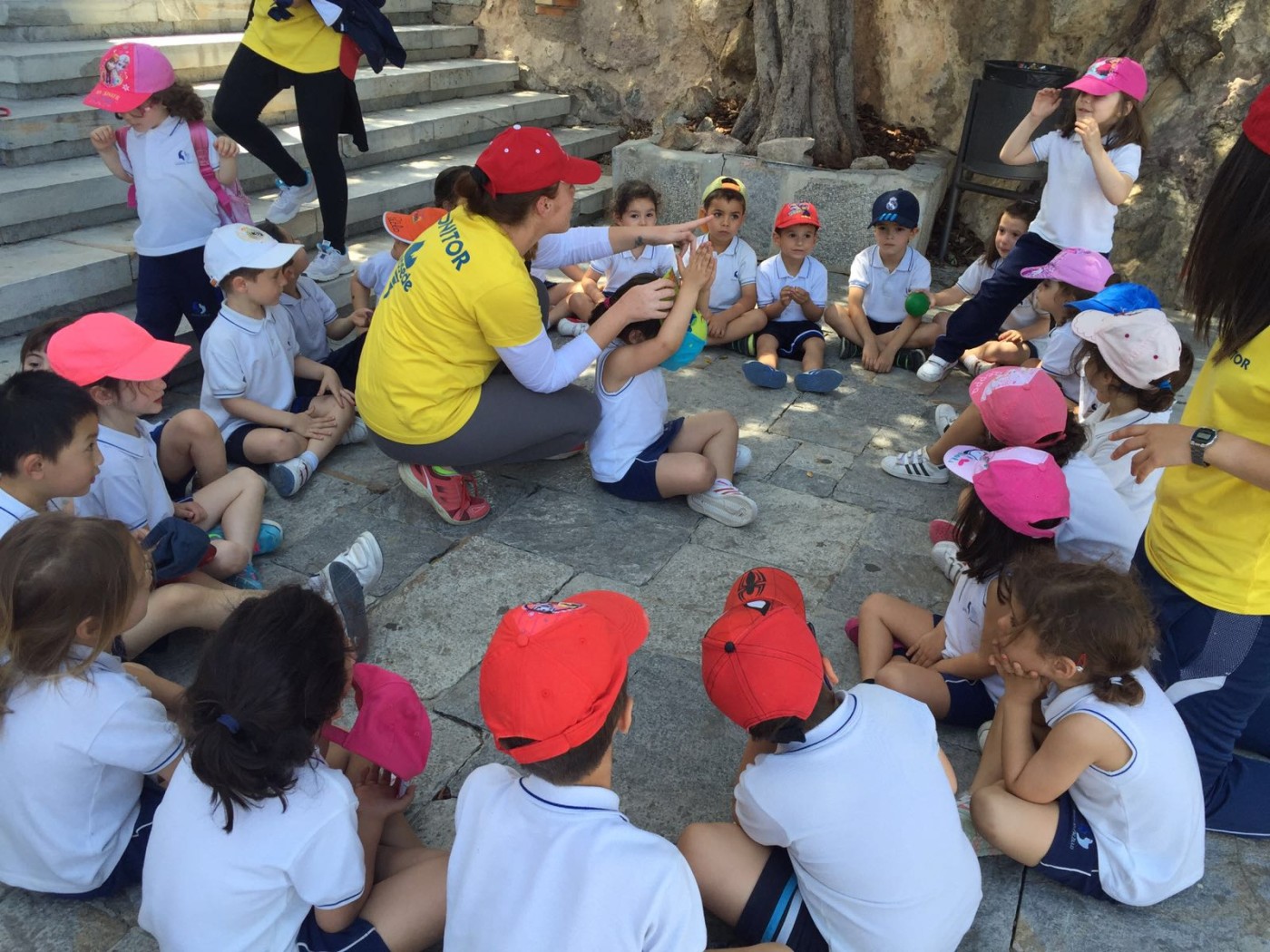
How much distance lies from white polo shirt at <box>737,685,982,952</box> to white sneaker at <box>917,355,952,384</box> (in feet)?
10.6

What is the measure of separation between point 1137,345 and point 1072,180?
5.96 ft

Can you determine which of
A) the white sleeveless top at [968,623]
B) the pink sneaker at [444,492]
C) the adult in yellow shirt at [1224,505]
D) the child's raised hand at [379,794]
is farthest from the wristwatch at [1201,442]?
the pink sneaker at [444,492]

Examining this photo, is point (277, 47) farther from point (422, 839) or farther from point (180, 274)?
point (422, 839)

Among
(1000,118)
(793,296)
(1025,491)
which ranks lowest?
(793,296)

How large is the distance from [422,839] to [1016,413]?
1933mm

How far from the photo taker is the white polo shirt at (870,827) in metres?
1.67

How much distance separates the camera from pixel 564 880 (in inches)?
56.6

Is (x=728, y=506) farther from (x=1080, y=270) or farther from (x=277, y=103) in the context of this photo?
(x=277, y=103)

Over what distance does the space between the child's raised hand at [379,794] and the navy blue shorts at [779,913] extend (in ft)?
2.61

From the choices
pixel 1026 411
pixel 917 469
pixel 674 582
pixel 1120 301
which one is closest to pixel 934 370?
pixel 917 469

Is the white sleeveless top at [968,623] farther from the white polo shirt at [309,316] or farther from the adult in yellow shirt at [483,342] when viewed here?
the white polo shirt at [309,316]

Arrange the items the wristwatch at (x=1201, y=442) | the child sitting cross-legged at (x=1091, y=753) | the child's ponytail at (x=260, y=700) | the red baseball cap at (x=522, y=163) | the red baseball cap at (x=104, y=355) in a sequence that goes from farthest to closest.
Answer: the red baseball cap at (x=522, y=163) < the red baseball cap at (x=104, y=355) < the child sitting cross-legged at (x=1091, y=753) < the wristwatch at (x=1201, y=442) < the child's ponytail at (x=260, y=700)

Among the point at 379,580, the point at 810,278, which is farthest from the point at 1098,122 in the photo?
the point at 379,580

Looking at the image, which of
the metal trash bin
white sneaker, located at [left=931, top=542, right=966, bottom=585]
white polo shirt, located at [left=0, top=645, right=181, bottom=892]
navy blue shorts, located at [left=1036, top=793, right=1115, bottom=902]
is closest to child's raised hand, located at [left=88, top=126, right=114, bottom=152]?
white polo shirt, located at [left=0, top=645, right=181, bottom=892]
